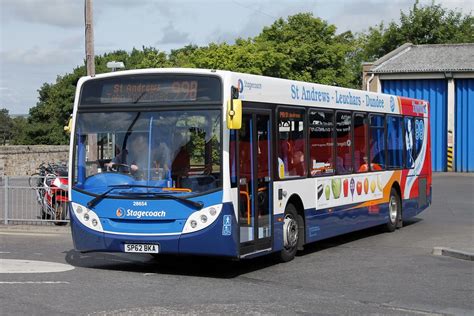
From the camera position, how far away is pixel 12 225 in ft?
59.7

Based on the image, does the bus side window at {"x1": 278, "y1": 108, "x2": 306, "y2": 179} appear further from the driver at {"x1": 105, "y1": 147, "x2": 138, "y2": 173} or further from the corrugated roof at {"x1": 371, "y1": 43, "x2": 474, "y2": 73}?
the corrugated roof at {"x1": 371, "y1": 43, "x2": 474, "y2": 73}

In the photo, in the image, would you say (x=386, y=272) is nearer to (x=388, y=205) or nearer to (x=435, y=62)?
(x=388, y=205)

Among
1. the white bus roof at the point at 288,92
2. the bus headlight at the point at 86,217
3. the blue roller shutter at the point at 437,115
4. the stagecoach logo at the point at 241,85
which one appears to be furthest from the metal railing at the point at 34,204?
the blue roller shutter at the point at 437,115

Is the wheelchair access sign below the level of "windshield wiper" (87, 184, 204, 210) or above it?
below

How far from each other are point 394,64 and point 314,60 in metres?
15.3

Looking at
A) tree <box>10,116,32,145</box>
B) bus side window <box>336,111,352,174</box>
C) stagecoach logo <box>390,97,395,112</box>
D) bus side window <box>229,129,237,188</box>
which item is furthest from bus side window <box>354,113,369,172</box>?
tree <box>10,116,32,145</box>

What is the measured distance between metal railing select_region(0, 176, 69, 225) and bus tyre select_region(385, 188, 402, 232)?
22.9 feet

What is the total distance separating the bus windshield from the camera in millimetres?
11141

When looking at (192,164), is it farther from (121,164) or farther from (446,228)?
(446,228)

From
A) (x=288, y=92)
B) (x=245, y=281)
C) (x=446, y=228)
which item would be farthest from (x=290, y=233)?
(x=446, y=228)

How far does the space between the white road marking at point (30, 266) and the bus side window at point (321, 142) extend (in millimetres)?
4417

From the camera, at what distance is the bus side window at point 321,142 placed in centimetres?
1383

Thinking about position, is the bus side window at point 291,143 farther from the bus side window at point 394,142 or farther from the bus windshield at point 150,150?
the bus side window at point 394,142

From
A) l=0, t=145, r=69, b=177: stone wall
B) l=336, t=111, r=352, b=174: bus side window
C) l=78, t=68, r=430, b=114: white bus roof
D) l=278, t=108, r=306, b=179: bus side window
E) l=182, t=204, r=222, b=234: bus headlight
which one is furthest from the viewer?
l=0, t=145, r=69, b=177: stone wall
